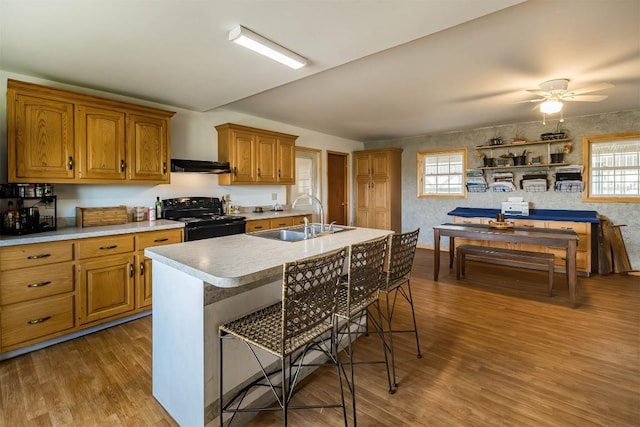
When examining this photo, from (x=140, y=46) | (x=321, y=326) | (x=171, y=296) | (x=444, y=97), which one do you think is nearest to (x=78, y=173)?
(x=140, y=46)

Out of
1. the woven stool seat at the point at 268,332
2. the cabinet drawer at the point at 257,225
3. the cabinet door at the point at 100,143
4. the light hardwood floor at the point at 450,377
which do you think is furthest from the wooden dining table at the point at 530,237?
the cabinet door at the point at 100,143

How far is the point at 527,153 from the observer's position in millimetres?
5297

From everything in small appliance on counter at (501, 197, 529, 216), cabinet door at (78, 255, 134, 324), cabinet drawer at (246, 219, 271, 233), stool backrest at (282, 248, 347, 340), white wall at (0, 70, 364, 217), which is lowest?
cabinet door at (78, 255, 134, 324)

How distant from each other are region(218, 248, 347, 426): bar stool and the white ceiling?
149cm

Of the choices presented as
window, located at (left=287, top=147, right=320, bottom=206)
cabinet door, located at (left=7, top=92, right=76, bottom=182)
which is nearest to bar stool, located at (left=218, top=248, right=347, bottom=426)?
cabinet door, located at (left=7, top=92, right=76, bottom=182)

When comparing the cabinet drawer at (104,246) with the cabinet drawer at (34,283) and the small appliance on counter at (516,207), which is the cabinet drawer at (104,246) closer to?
the cabinet drawer at (34,283)

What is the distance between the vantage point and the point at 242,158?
4.33 metres

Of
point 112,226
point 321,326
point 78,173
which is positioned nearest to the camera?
point 321,326

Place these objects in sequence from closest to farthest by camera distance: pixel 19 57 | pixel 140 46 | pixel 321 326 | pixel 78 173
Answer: pixel 321 326
pixel 140 46
pixel 19 57
pixel 78 173

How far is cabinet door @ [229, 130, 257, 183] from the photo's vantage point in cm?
422

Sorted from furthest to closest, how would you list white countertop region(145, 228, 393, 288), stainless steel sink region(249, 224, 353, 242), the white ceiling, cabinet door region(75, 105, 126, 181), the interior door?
the interior door, cabinet door region(75, 105, 126, 181), stainless steel sink region(249, 224, 353, 242), the white ceiling, white countertop region(145, 228, 393, 288)

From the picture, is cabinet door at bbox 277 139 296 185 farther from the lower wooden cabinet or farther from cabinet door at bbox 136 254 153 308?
cabinet door at bbox 136 254 153 308

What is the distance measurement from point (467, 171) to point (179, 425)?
5.83m

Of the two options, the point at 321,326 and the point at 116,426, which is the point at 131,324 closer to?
the point at 116,426
